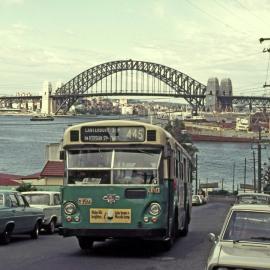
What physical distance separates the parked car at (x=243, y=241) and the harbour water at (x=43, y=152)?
2950 inches

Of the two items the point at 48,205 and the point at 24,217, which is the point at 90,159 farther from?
the point at 48,205

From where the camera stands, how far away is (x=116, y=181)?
13.4 metres

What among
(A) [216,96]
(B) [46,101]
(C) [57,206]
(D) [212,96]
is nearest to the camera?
(C) [57,206]

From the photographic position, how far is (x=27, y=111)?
144 m

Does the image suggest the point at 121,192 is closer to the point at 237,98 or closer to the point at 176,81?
the point at 237,98

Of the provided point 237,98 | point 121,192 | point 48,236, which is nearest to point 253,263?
point 121,192

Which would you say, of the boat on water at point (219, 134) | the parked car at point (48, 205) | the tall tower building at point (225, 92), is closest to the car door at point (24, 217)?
the parked car at point (48, 205)

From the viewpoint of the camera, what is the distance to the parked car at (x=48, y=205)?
68.4 feet

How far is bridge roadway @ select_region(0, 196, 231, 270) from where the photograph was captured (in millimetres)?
12328

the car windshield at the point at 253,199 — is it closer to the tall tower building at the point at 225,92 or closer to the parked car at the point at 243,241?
the parked car at the point at 243,241

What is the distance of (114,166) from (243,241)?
214 inches

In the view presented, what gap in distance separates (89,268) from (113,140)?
2.87 m

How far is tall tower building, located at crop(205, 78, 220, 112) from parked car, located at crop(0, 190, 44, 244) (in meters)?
143

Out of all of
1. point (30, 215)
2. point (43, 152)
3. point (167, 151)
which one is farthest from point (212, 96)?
point (167, 151)
